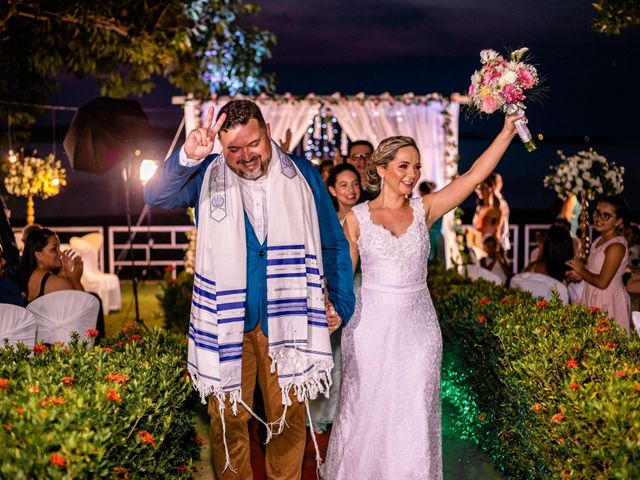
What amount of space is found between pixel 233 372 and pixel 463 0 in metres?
23.2

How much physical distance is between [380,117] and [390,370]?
8.11 m

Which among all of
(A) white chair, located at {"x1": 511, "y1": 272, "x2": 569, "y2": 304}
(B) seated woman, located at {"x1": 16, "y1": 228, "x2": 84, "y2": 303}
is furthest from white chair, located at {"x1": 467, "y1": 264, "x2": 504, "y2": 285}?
(B) seated woman, located at {"x1": 16, "y1": 228, "x2": 84, "y2": 303}

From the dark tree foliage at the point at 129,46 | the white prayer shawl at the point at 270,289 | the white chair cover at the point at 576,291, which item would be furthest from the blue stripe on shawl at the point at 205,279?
the dark tree foliage at the point at 129,46

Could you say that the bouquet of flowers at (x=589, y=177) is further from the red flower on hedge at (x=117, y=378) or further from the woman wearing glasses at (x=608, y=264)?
the red flower on hedge at (x=117, y=378)

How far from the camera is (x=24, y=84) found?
13.2 meters

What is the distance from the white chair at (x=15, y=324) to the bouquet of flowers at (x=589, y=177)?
689 centimetres

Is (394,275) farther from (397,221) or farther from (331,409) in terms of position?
(331,409)

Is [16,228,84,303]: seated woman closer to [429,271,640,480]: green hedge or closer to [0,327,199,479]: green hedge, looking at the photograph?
A: [0,327,199,479]: green hedge

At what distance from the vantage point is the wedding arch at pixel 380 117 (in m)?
11.6

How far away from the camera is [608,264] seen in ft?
20.9

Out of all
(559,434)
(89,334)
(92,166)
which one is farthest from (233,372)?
(92,166)

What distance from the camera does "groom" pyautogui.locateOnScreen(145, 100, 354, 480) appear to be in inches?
144

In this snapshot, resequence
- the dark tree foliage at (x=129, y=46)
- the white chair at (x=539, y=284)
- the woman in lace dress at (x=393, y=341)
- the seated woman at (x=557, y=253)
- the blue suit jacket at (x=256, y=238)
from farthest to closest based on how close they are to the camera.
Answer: the dark tree foliage at (x=129, y=46)
the seated woman at (x=557, y=253)
the white chair at (x=539, y=284)
the woman in lace dress at (x=393, y=341)
the blue suit jacket at (x=256, y=238)

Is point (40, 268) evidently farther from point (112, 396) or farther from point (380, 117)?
point (380, 117)
